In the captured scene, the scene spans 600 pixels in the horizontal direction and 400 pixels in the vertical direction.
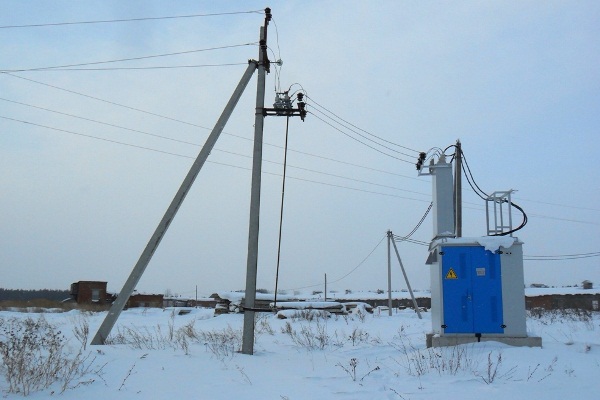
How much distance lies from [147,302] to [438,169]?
164ft

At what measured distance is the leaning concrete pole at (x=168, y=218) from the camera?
11273 millimetres

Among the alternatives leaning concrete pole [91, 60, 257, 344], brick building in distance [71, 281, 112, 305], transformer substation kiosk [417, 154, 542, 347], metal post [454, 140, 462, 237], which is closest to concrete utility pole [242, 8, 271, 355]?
leaning concrete pole [91, 60, 257, 344]

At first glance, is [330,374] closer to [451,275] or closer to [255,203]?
[451,275]

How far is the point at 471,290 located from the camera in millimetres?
11305

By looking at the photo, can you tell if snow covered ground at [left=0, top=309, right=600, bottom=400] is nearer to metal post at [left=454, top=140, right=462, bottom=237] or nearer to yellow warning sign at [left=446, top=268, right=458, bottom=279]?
yellow warning sign at [left=446, top=268, right=458, bottom=279]

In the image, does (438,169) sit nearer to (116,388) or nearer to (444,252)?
(444,252)

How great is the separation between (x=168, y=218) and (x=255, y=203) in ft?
6.38

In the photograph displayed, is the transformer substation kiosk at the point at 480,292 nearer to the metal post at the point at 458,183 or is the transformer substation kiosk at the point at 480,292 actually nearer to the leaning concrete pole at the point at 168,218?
the metal post at the point at 458,183

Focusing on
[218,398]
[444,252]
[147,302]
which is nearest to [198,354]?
[218,398]

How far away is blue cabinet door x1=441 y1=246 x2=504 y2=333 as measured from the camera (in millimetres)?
11164

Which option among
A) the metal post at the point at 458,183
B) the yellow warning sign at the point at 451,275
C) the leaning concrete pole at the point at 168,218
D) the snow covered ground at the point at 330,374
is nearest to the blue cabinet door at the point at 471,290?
the yellow warning sign at the point at 451,275

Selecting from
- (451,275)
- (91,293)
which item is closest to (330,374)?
(451,275)

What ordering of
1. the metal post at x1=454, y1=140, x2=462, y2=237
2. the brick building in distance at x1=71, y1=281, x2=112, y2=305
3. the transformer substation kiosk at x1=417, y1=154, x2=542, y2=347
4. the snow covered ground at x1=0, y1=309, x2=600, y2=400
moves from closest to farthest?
the snow covered ground at x1=0, y1=309, x2=600, y2=400, the transformer substation kiosk at x1=417, y1=154, x2=542, y2=347, the metal post at x1=454, y1=140, x2=462, y2=237, the brick building in distance at x1=71, y1=281, x2=112, y2=305

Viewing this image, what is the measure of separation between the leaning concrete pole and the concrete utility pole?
33 centimetres
